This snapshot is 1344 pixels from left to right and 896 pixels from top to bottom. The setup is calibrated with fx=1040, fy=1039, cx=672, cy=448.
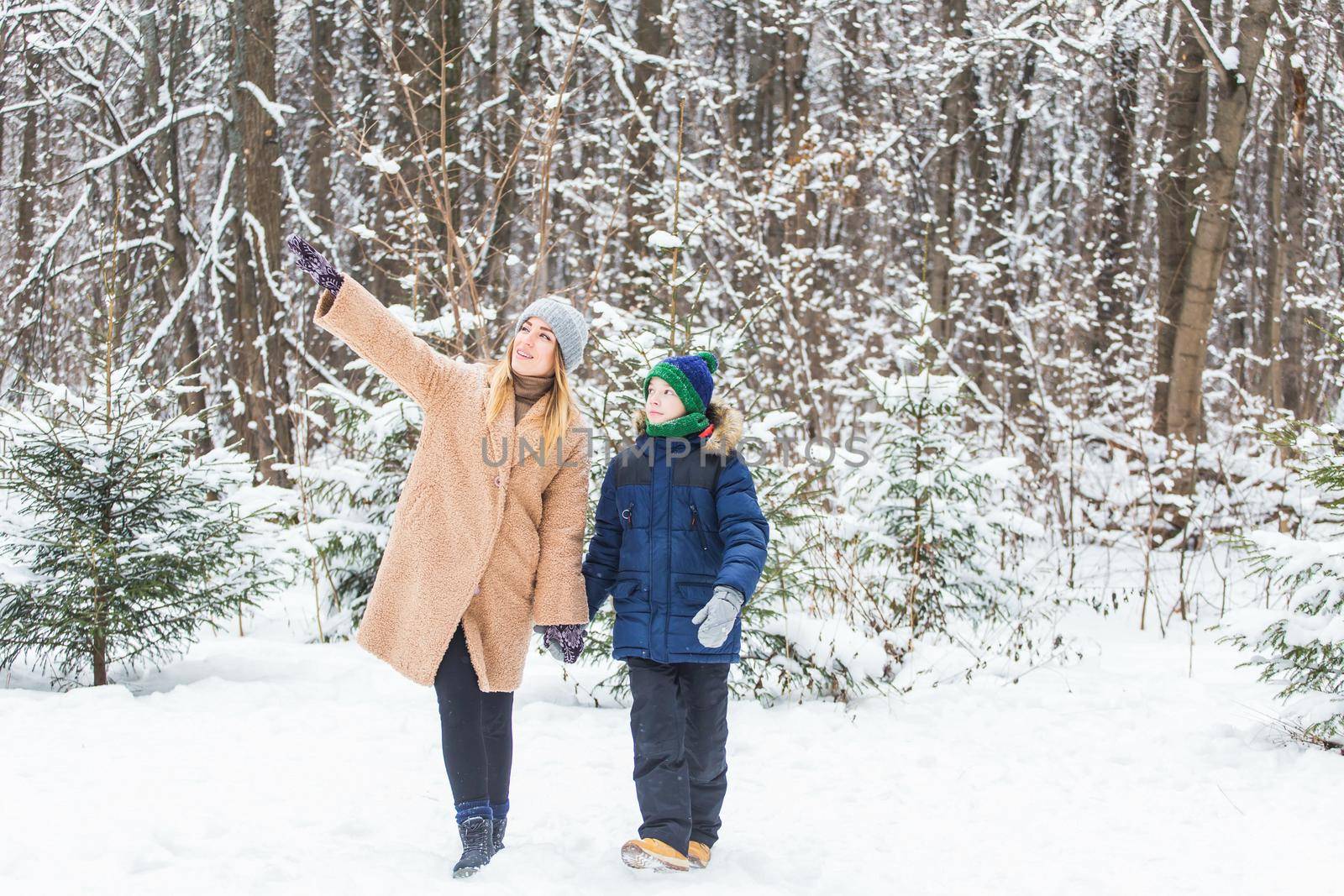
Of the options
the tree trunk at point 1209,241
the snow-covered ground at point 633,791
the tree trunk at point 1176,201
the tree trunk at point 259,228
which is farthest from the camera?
the tree trunk at point 1176,201

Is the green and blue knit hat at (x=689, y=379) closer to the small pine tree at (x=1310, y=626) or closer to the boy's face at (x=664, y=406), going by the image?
the boy's face at (x=664, y=406)

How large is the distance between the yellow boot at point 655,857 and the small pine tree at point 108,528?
3.01m

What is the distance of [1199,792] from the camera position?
4.07 m

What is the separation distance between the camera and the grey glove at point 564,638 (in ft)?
10.3

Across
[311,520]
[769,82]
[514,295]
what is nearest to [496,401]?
[514,295]

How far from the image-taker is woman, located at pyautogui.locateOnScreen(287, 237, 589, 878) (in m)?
2.99

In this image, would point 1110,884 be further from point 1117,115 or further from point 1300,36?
point 1117,115

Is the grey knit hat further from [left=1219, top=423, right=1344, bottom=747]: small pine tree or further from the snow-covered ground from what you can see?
[left=1219, top=423, right=1344, bottom=747]: small pine tree

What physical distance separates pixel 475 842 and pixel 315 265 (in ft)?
5.54

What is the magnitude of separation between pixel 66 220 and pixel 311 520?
6.07 meters

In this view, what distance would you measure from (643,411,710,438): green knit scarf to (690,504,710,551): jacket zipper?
233mm

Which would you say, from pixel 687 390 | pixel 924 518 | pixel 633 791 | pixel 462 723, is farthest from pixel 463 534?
pixel 924 518

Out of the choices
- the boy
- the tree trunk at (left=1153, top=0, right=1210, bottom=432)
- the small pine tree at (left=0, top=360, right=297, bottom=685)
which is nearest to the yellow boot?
the boy

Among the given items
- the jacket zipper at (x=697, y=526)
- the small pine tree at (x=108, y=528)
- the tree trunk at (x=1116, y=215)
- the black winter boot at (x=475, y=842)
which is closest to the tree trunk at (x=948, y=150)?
the tree trunk at (x=1116, y=215)
